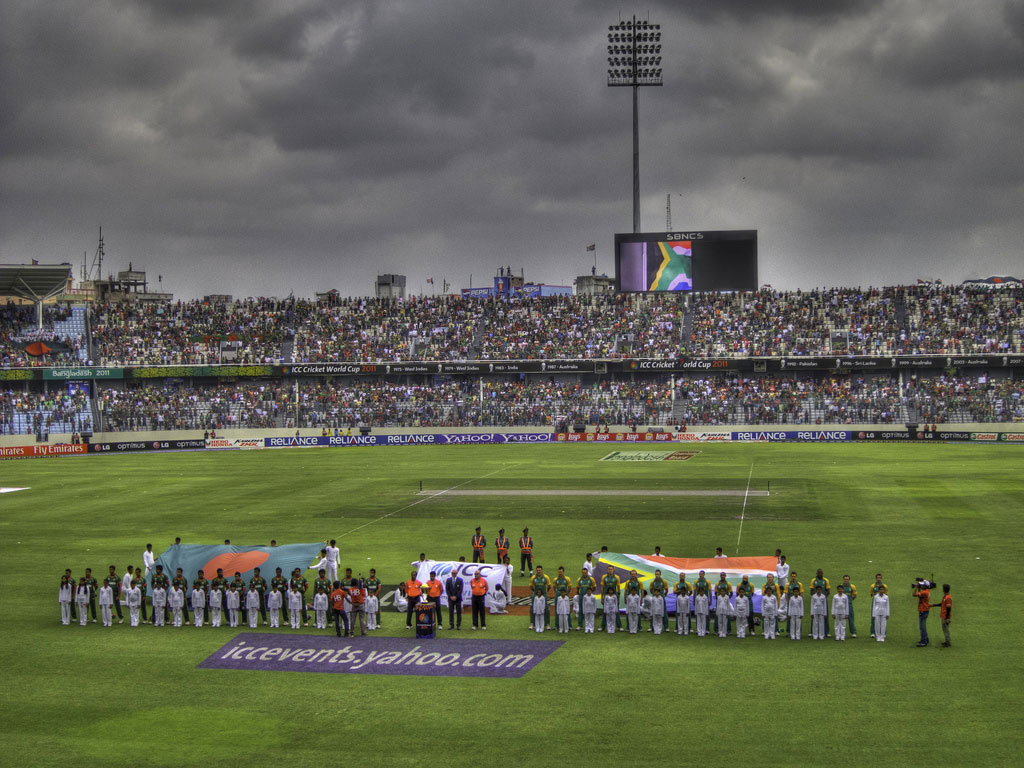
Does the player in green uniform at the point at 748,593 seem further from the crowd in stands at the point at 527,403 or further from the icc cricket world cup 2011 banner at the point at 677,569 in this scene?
the crowd in stands at the point at 527,403

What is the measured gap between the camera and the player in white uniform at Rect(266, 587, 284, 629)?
71.3 feet

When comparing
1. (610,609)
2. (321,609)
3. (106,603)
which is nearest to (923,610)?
(610,609)

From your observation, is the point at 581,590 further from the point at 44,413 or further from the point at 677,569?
the point at 44,413

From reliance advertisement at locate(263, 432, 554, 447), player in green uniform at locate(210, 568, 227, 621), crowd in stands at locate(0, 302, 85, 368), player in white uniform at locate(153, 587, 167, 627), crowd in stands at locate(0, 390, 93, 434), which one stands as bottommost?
player in white uniform at locate(153, 587, 167, 627)

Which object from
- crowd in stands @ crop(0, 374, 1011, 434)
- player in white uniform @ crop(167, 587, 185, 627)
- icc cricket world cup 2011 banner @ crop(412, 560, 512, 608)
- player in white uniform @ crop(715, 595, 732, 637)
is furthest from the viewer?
crowd in stands @ crop(0, 374, 1011, 434)

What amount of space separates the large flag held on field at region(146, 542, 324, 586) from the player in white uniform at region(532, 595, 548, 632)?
5799 millimetres

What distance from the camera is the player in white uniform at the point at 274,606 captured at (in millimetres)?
21734

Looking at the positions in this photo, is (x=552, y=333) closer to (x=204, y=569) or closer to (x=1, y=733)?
(x=204, y=569)

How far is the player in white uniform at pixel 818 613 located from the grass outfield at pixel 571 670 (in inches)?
13.3

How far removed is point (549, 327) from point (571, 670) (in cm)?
6252

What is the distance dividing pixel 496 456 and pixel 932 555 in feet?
114

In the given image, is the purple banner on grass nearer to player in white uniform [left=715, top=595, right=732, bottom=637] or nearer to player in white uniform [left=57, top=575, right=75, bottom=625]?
player in white uniform [left=715, top=595, right=732, bottom=637]

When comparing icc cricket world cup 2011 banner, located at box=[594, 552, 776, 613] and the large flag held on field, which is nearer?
icc cricket world cup 2011 banner, located at box=[594, 552, 776, 613]

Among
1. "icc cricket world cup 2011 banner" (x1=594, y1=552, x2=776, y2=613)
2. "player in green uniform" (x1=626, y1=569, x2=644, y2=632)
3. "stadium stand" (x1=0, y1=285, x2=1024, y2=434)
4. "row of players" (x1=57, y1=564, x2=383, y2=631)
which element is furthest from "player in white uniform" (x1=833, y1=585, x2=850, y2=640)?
"stadium stand" (x1=0, y1=285, x2=1024, y2=434)
